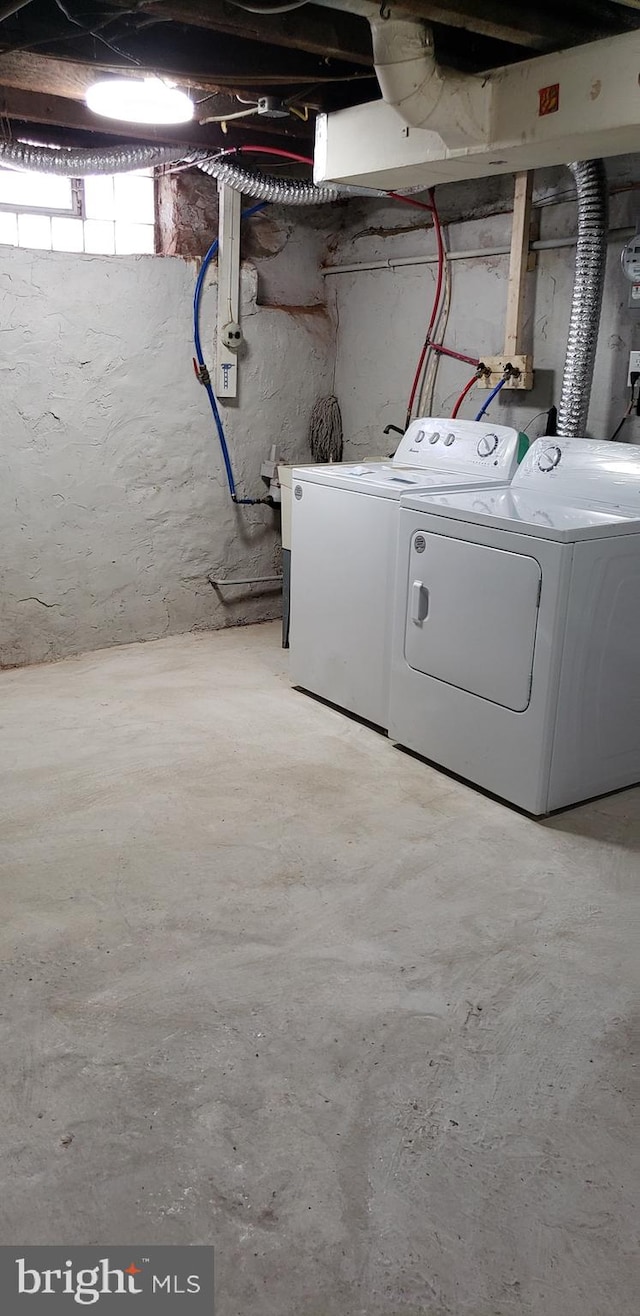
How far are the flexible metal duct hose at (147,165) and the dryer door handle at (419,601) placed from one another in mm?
1675

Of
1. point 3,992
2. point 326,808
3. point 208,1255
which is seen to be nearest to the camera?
point 208,1255

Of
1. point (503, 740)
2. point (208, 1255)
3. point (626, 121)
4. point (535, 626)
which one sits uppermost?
point (626, 121)

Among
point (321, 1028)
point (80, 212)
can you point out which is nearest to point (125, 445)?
point (80, 212)

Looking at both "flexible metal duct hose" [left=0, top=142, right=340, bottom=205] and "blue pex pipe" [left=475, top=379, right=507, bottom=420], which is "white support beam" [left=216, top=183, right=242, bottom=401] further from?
"blue pex pipe" [left=475, top=379, right=507, bottom=420]

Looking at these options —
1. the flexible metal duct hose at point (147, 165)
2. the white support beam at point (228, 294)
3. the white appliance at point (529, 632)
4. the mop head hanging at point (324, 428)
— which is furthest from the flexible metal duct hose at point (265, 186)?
the white appliance at point (529, 632)

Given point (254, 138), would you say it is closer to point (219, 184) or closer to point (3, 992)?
point (219, 184)

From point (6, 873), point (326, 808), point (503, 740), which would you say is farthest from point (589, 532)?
point (6, 873)

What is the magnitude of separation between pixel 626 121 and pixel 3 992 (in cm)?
275

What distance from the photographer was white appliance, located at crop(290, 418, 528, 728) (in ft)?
11.4

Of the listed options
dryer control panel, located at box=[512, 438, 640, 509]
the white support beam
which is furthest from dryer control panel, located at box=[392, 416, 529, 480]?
the white support beam

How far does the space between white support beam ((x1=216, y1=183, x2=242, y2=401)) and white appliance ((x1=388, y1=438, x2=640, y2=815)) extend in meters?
1.71

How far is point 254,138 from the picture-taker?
414 centimetres

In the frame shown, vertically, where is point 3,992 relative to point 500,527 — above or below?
below

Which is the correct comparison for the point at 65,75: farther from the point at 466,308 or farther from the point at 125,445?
the point at 466,308
